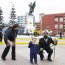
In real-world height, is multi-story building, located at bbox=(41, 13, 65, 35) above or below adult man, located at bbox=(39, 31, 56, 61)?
below

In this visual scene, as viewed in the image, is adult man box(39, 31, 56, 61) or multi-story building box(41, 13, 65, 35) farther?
multi-story building box(41, 13, 65, 35)

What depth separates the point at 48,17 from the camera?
454ft

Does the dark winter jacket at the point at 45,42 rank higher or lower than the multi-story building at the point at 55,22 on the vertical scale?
higher

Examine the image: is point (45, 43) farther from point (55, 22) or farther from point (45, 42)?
point (55, 22)

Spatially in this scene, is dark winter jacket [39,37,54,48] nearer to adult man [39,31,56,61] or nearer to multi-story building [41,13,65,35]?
adult man [39,31,56,61]

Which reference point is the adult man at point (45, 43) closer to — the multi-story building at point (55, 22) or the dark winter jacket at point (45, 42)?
the dark winter jacket at point (45, 42)

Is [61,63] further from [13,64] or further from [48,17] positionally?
[48,17]

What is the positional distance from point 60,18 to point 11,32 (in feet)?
408

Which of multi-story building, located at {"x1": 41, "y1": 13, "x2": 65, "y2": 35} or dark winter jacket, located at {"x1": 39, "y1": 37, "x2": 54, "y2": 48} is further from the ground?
dark winter jacket, located at {"x1": 39, "y1": 37, "x2": 54, "y2": 48}

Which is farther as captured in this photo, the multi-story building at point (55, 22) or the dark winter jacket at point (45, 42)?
the multi-story building at point (55, 22)

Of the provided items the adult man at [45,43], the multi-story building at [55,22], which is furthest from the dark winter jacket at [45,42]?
the multi-story building at [55,22]

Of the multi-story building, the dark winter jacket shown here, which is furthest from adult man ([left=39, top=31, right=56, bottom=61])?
the multi-story building

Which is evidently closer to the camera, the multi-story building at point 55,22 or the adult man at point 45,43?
the adult man at point 45,43

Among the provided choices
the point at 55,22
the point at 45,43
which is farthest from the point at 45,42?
the point at 55,22
